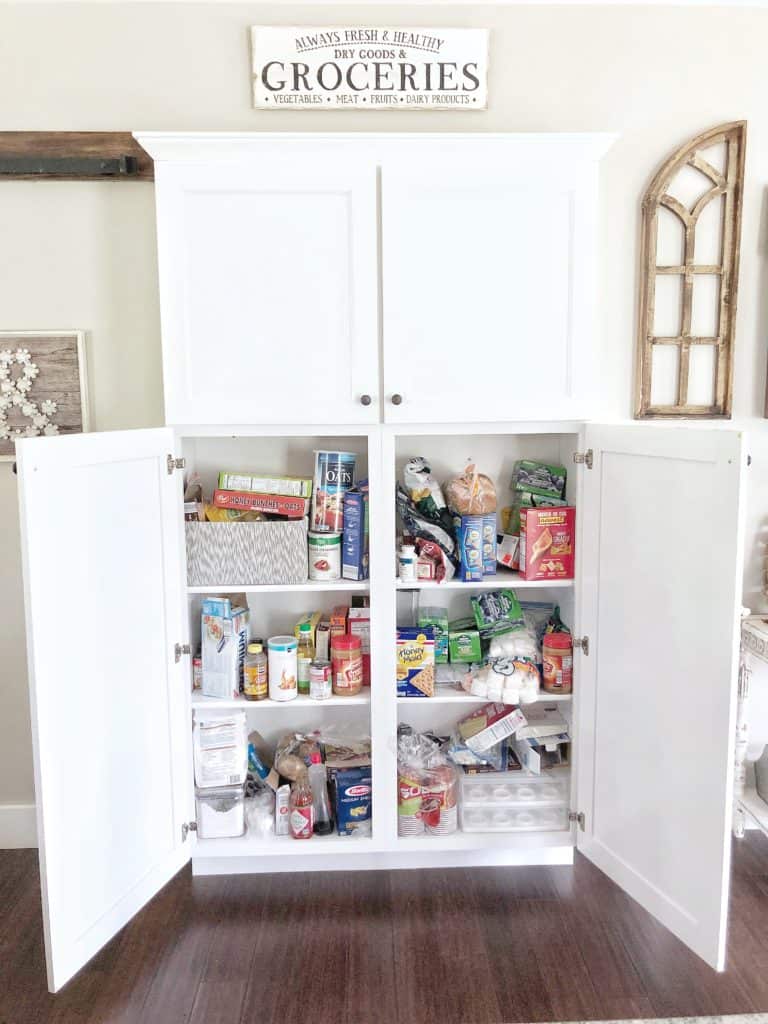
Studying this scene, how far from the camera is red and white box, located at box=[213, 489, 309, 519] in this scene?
7.31ft

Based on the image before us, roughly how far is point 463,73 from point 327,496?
1.27m

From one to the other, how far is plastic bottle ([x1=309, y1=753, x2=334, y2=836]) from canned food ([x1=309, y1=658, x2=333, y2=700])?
225mm

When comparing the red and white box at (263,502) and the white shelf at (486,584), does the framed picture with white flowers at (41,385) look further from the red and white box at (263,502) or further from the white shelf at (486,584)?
the white shelf at (486,584)

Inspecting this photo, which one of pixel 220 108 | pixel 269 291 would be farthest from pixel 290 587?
pixel 220 108

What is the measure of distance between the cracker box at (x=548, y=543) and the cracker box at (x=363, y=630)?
0.48 meters

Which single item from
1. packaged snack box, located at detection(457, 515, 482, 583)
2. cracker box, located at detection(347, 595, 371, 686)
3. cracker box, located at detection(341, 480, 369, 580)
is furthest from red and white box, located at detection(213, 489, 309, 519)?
packaged snack box, located at detection(457, 515, 482, 583)

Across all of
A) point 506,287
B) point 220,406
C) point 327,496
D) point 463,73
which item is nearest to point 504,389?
point 506,287

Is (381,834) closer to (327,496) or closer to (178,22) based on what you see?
(327,496)

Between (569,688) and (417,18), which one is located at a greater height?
(417,18)

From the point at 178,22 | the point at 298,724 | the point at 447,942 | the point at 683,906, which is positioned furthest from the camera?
the point at 298,724

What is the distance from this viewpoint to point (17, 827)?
8.20ft

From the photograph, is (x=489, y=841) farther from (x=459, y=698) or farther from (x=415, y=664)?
(x=415, y=664)

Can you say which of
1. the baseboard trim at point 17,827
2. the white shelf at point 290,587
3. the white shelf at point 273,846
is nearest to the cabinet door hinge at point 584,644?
the white shelf at point 290,587

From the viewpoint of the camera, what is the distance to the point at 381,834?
2283 mm
